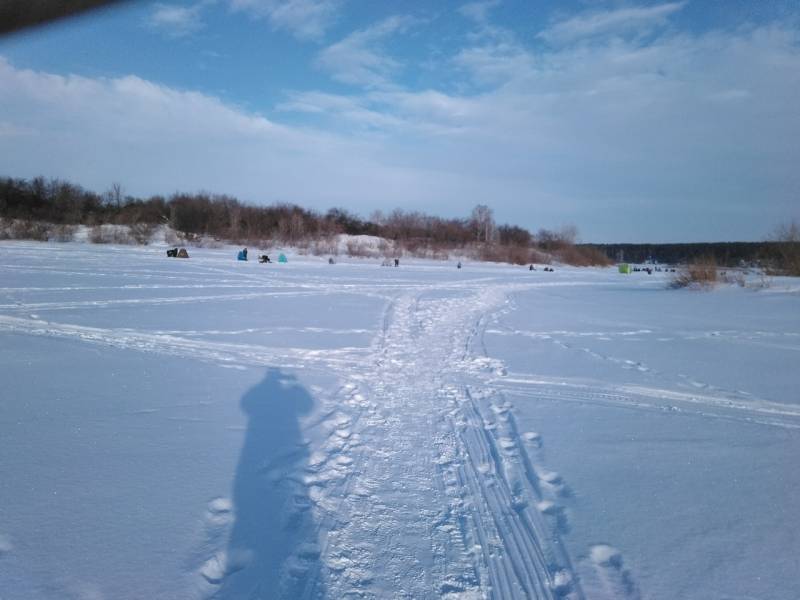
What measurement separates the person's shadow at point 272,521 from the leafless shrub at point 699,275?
21.3 m

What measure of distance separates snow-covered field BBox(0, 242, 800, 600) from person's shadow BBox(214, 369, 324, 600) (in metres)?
0.01

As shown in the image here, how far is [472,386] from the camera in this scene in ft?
18.2

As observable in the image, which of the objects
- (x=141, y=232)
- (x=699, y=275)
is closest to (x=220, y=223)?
(x=141, y=232)

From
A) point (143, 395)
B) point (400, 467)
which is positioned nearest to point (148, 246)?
point (143, 395)

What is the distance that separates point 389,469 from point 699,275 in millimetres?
21628

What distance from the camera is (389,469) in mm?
3383

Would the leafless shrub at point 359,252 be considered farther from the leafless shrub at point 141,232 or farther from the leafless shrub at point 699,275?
the leafless shrub at point 699,275

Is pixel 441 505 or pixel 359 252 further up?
pixel 359 252

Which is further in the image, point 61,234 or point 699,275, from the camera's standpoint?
point 61,234

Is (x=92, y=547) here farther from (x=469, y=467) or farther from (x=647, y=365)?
(x=647, y=365)

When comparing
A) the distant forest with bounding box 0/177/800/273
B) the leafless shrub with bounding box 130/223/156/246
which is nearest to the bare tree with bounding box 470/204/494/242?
Result: the distant forest with bounding box 0/177/800/273

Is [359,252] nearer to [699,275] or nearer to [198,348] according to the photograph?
[699,275]

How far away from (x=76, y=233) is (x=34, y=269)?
2737cm

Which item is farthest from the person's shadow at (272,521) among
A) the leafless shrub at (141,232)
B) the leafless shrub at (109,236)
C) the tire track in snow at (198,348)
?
the leafless shrub at (141,232)
